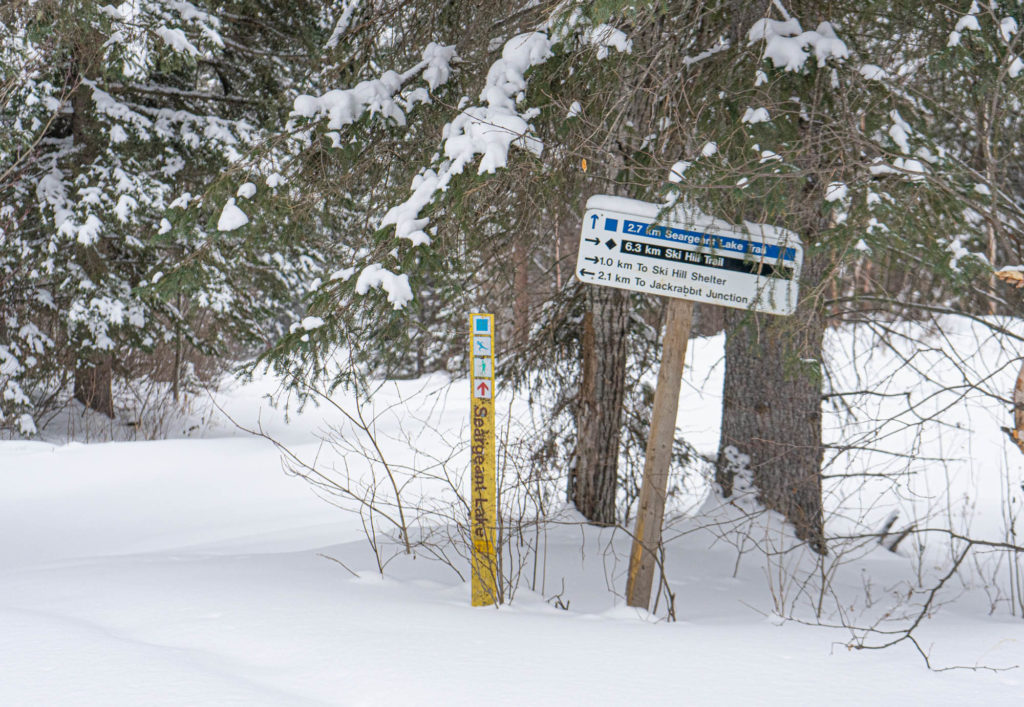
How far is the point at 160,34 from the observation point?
808 centimetres

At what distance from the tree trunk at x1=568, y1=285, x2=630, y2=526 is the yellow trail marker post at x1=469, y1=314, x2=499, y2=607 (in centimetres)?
200

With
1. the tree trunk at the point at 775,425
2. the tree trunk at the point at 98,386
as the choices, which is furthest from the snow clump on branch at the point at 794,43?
the tree trunk at the point at 98,386

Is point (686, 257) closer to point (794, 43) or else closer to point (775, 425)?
point (794, 43)

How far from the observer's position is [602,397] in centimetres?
552

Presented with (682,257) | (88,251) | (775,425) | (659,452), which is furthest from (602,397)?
(88,251)

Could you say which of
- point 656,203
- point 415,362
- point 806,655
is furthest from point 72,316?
point 415,362

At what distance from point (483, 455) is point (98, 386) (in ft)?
33.0

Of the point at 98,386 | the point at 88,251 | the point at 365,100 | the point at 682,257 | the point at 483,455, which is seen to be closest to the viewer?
the point at 682,257

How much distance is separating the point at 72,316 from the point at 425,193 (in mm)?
7399

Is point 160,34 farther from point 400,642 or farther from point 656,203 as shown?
point 400,642

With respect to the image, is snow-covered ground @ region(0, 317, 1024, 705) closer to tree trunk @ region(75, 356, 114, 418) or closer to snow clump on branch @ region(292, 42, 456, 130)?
snow clump on branch @ region(292, 42, 456, 130)

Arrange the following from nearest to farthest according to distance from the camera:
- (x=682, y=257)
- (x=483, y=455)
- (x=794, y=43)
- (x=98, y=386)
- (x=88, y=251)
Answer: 1. (x=682, y=257)
2. (x=483, y=455)
3. (x=794, y=43)
4. (x=88, y=251)
5. (x=98, y=386)

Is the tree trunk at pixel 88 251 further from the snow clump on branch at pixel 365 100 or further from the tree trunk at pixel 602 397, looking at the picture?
the tree trunk at pixel 602 397

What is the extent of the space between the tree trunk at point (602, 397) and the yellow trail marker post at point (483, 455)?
6.57ft
